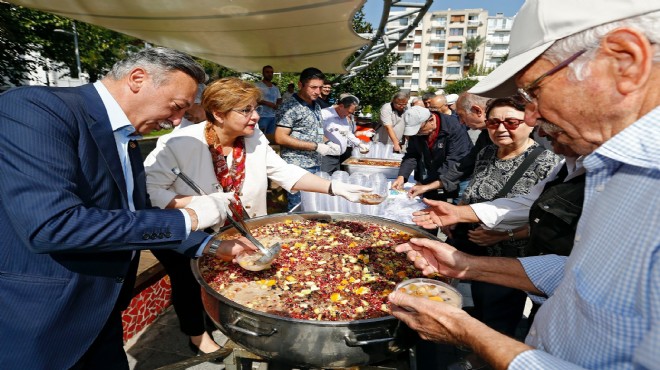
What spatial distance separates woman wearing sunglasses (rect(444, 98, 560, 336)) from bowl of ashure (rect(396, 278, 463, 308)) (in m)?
1.14

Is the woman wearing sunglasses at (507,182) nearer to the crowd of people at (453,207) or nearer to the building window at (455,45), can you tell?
the crowd of people at (453,207)

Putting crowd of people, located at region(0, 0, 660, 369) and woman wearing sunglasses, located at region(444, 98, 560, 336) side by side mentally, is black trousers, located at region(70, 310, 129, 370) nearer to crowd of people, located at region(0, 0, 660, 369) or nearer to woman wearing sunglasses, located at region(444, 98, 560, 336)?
crowd of people, located at region(0, 0, 660, 369)

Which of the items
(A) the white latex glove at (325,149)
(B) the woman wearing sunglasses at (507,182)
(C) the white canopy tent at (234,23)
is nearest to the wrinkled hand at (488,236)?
(B) the woman wearing sunglasses at (507,182)

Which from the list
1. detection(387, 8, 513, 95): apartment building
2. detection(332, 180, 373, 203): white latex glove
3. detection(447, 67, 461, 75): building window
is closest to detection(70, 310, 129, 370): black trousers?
detection(332, 180, 373, 203): white latex glove

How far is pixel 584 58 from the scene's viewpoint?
95 centimetres

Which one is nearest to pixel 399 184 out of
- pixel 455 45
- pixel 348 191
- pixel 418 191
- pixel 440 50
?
pixel 418 191

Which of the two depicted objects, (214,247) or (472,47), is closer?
(214,247)

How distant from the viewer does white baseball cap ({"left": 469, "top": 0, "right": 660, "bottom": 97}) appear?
2.85 feet

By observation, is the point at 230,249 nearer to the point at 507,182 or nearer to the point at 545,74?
the point at 545,74

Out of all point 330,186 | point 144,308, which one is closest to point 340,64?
point 330,186

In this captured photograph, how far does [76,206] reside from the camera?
1355 mm

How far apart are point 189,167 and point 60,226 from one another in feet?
4.57

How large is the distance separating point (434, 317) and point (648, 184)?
71 centimetres

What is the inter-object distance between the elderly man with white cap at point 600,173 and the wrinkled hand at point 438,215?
1439 millimetres
